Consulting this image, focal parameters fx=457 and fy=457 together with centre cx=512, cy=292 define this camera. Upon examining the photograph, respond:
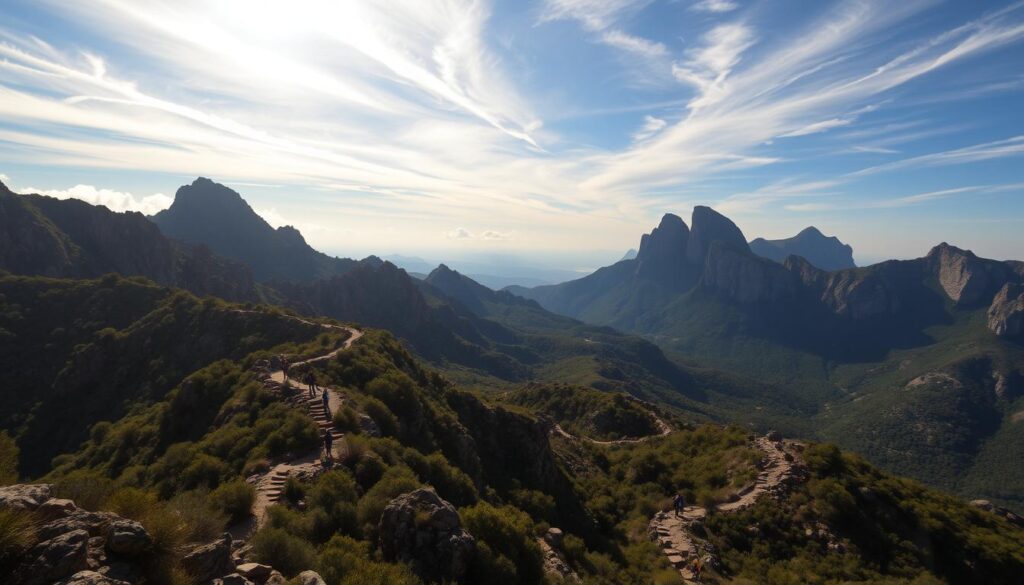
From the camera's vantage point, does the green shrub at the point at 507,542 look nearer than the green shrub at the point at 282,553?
No

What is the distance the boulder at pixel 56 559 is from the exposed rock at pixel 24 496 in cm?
171

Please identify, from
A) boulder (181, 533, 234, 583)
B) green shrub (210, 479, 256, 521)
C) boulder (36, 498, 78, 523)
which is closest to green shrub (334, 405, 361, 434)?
green shrub (210, 479, 256, 521)

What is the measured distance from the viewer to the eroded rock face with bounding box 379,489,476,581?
51.5ft

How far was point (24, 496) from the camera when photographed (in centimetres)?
1033

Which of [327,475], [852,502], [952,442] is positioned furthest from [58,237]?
[952,442]

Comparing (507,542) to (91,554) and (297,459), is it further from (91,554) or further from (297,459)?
(91,554)

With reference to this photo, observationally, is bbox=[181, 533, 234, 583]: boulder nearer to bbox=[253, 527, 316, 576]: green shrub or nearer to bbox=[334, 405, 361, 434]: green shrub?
bbox=[253, 527, 316, 576]: green shrub

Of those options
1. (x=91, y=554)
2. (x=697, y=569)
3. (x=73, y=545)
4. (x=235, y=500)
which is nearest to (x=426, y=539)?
(x=235, y=500)

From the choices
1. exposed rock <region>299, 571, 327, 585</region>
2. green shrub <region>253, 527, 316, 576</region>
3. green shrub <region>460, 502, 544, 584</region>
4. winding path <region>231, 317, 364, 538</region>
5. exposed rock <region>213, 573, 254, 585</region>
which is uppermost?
exposed rock <region>213, 573, 254, 585</region>

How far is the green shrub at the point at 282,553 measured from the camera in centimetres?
1295

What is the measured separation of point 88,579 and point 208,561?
9.19 feet

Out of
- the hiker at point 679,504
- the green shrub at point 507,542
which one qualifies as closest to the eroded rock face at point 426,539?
the green shrub at point 507,542

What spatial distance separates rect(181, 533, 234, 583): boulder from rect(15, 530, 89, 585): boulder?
2.15m

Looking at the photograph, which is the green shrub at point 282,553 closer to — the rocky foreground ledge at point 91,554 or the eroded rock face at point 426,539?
the rocky foreground ledge at point 91,554
